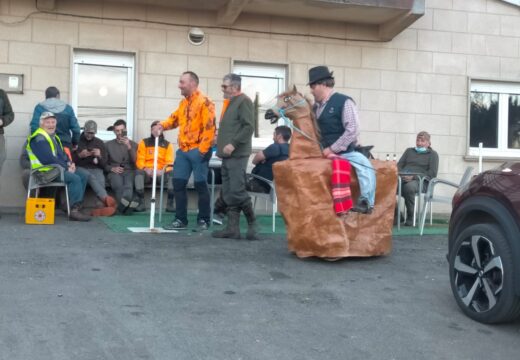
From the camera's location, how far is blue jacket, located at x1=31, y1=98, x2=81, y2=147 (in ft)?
32.9

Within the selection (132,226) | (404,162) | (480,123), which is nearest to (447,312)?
(132,226)

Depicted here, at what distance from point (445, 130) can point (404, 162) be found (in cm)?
186

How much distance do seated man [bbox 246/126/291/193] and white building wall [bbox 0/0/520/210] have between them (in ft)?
7.75

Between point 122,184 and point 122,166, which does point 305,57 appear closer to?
point 122,166

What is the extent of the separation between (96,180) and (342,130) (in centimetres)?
448

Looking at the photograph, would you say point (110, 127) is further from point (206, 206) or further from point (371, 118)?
point (371, 118)

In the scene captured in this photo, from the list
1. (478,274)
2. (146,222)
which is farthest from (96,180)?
(478,274)

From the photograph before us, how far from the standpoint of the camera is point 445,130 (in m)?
12.8

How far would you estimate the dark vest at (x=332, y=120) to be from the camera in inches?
280

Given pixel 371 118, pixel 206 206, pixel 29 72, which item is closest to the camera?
pixel 206 206

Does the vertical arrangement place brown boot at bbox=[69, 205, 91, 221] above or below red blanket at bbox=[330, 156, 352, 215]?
below

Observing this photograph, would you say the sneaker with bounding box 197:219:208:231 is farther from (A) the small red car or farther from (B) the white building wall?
(A) the small red car

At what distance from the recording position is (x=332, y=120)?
7.12 metres

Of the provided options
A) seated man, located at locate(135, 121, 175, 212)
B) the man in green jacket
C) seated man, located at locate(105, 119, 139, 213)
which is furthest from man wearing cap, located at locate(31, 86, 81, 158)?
the man in green jacket
